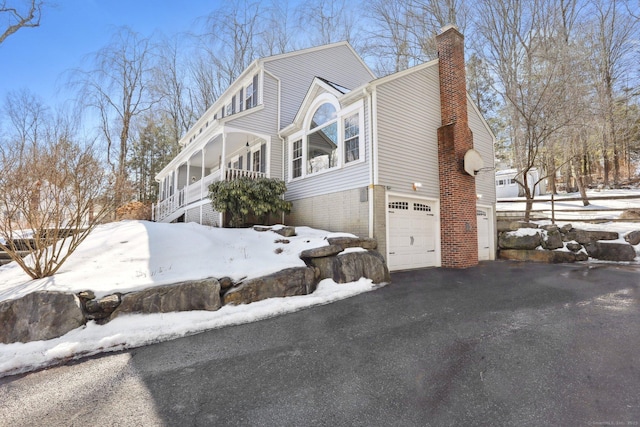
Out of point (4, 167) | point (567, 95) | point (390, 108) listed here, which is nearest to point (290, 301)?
point (4, 167)

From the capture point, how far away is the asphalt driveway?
223 cm

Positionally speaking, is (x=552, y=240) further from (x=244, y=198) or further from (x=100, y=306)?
(x=100, y=306)

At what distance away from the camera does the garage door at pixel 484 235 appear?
10.3 meters

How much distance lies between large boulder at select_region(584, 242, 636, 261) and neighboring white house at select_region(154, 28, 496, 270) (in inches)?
108

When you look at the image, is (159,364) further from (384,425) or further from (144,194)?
(144,194)

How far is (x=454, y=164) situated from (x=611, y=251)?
18.1 feet

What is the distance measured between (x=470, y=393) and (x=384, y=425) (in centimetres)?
88

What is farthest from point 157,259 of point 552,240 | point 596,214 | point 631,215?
point 596,214

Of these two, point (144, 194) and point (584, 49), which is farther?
point (144, 194)

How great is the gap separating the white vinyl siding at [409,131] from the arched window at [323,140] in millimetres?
1575

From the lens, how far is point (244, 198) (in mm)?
8852

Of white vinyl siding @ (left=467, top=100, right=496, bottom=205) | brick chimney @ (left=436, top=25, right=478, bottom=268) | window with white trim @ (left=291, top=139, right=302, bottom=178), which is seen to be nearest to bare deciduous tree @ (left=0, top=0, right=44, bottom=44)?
window with white trim @ (left=291, top=139, right=302, bottom=178)

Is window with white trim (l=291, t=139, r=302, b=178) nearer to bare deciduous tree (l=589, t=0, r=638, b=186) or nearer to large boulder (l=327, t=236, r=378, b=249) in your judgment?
large boulder (l=327, t=236, r=378, b=249)

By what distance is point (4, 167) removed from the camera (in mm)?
5012
